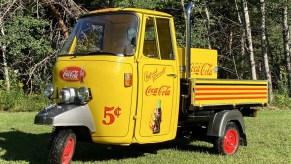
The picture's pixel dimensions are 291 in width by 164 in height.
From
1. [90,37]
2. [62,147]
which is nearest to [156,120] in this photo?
[62,147]

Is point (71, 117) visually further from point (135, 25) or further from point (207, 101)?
point (207, 101)

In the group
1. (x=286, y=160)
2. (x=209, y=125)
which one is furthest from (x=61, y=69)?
(x=286, y=160)

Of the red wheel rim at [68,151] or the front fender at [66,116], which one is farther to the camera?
the red wheel rim at [68,151]

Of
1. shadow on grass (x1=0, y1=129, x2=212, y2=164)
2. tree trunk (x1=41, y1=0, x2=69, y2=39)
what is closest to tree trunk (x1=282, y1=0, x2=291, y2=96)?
tree trunk (x1=41, y1=0, x2=69, y2=39)

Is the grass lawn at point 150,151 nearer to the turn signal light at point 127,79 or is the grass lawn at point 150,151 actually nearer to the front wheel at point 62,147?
the front wheel at point 62,147

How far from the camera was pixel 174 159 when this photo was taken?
707 cm

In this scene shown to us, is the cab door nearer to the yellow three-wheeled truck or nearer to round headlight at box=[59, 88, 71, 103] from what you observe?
the yellow three-wheeled truck

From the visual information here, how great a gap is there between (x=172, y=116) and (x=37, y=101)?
992cm

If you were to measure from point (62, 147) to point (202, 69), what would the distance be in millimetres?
3268

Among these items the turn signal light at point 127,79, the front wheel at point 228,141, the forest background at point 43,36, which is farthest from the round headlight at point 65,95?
the forest background at point 43,36

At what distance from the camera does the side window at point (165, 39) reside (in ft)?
22.6

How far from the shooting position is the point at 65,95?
613 cm

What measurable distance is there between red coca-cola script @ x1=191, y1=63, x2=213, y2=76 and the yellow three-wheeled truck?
17cm

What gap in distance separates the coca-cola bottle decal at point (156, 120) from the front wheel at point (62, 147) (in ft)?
4.03
